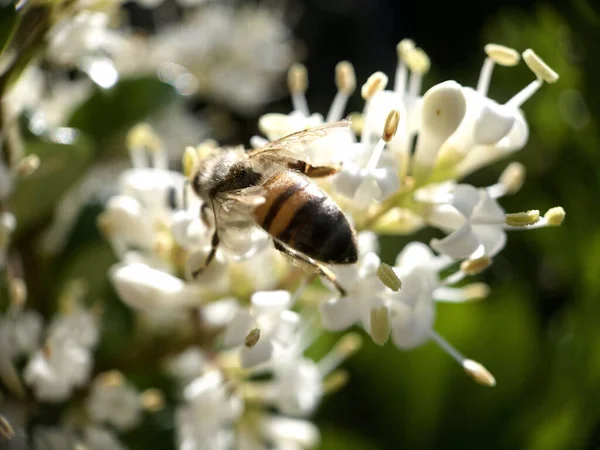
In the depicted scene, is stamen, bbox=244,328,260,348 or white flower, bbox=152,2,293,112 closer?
stamen, bbox=244,328,260,348

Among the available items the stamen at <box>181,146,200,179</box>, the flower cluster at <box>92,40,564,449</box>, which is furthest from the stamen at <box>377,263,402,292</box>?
the stamen at <box>181,146,200,179</box>

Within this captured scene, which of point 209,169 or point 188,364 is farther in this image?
point 188,364

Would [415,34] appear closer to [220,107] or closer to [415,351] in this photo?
[220,107]

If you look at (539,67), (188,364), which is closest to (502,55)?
(539,67)

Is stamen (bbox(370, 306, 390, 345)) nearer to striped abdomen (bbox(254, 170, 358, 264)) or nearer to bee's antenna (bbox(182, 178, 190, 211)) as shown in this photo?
striped abdomen (bbox(254, 170, 358, 264))

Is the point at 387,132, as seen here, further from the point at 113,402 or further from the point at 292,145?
the point at 113,402

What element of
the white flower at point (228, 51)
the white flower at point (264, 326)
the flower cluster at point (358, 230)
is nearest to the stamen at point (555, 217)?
the flower cluster at point (358, 230)
